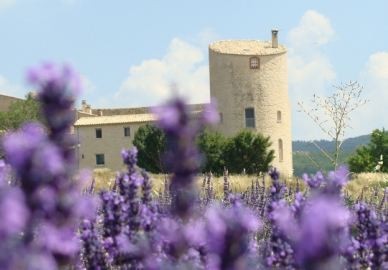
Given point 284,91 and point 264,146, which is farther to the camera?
point 284,91

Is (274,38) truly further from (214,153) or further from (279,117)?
(214,153)

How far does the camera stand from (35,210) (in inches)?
61.5

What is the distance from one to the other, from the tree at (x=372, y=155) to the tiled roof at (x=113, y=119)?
17004 millimetres

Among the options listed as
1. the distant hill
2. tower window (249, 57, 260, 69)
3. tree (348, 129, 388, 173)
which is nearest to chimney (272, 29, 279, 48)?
tower window (249, 57, 260, 69)

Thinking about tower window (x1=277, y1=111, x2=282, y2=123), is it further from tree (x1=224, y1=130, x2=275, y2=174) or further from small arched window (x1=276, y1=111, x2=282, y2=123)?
tree (x1=224, y1=130, x2=275, y2=174)

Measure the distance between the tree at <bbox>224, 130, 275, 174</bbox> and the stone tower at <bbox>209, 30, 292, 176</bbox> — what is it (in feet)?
19.1

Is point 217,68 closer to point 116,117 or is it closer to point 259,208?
point 116,117

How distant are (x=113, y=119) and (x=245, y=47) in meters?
12.1

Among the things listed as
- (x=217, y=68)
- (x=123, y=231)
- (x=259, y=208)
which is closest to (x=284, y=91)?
(x=217, y=68)

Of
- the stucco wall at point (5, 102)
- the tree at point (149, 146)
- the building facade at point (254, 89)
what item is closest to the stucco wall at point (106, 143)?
the building facade at point (254, 89)

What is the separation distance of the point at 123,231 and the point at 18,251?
1396 mm

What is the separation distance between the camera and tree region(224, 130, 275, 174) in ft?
130

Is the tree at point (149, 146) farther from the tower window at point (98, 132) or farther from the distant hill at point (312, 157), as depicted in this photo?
the tower window at point (98, 132)

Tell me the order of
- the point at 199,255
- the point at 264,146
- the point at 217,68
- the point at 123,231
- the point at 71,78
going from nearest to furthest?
the point at 71,78, the point at 199,255, the point at 123,231, the point at 264,146, the point at 217,68
